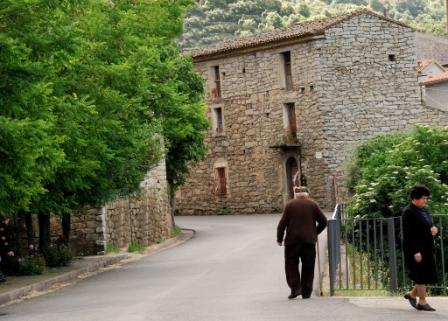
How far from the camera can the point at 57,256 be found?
88.8ft

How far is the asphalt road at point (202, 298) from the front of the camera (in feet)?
45.6

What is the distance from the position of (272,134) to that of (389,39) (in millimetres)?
7780

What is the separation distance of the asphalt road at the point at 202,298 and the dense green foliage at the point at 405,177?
2509 mm

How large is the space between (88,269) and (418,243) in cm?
1420

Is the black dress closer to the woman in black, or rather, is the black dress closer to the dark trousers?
the woman in black

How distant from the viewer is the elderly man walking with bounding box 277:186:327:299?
16094 millimetres

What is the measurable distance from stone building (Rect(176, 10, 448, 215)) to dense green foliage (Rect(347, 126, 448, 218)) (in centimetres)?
2651

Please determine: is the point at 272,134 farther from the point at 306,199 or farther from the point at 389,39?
the point at 306,199

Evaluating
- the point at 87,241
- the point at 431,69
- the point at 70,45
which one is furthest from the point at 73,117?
the point at 431,69

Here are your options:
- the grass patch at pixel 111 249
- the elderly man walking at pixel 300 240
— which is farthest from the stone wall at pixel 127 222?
the elderly man walking at pixel 300 240

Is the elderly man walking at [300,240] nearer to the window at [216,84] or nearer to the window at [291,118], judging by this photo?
the window at [291,118]

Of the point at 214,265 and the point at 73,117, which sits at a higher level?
the point at 73,117

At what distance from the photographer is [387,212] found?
82.4 feet

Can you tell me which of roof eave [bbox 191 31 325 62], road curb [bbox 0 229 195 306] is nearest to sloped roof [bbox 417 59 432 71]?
roof eave [bbox 191 31 325 62]
